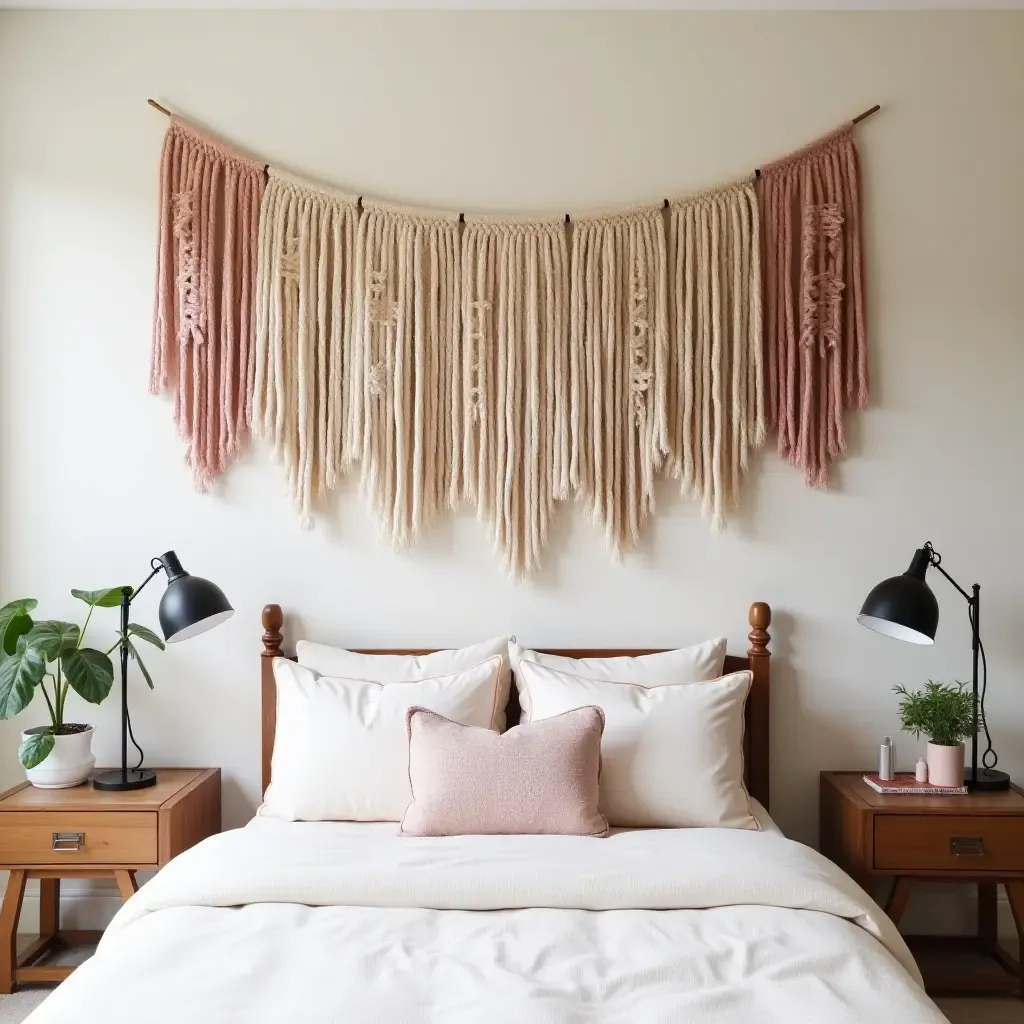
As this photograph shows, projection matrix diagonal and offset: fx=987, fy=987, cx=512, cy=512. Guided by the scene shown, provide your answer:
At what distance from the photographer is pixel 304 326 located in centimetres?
282

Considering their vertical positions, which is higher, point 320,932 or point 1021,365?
point 1021,365

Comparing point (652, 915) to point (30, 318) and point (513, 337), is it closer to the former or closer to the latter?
point (513, 337)

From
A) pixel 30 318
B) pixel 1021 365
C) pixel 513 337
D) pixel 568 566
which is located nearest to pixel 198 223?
pixel 30 318

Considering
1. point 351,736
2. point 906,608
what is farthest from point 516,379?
point 906,608

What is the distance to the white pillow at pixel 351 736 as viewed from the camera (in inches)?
96.0

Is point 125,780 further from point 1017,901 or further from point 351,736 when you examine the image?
point 1017,901

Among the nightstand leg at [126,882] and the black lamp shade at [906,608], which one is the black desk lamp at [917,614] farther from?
the nightstand leg at [126,882]

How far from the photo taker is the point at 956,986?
2.56 m

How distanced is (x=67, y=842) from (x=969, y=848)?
227cm

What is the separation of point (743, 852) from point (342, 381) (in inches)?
65.1

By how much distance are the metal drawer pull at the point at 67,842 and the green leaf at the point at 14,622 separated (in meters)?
0.51

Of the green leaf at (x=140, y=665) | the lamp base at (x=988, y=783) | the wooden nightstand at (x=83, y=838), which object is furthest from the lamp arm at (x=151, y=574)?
the lamp base at (x=988, y=783)

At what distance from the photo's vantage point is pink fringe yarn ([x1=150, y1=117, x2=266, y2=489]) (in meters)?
2.82

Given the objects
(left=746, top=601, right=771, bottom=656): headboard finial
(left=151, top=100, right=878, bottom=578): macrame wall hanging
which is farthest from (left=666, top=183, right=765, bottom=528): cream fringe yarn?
(left=746, top=601, right=771, bottom=656): headboard finial
